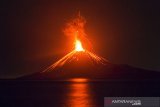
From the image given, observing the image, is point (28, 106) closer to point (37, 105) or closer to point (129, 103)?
point (37, 105)

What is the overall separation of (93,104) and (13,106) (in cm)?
1041

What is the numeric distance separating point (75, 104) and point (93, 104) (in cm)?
244

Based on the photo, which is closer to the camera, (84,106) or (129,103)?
(129,103)

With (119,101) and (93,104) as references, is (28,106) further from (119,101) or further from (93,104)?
(119,101)

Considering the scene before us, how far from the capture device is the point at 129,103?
73250mm

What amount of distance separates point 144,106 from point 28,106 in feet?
57.2

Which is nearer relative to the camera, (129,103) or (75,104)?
(129,103)

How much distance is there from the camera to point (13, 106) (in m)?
82.5

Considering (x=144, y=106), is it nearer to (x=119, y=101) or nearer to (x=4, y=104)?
(x=119, y=101)

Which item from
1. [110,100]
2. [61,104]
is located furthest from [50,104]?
[110,100]

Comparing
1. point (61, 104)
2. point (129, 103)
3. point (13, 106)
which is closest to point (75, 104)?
point (61, 104)

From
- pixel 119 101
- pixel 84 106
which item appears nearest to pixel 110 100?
pixel 119 101

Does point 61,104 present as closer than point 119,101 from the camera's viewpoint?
No

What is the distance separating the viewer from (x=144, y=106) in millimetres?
71375
